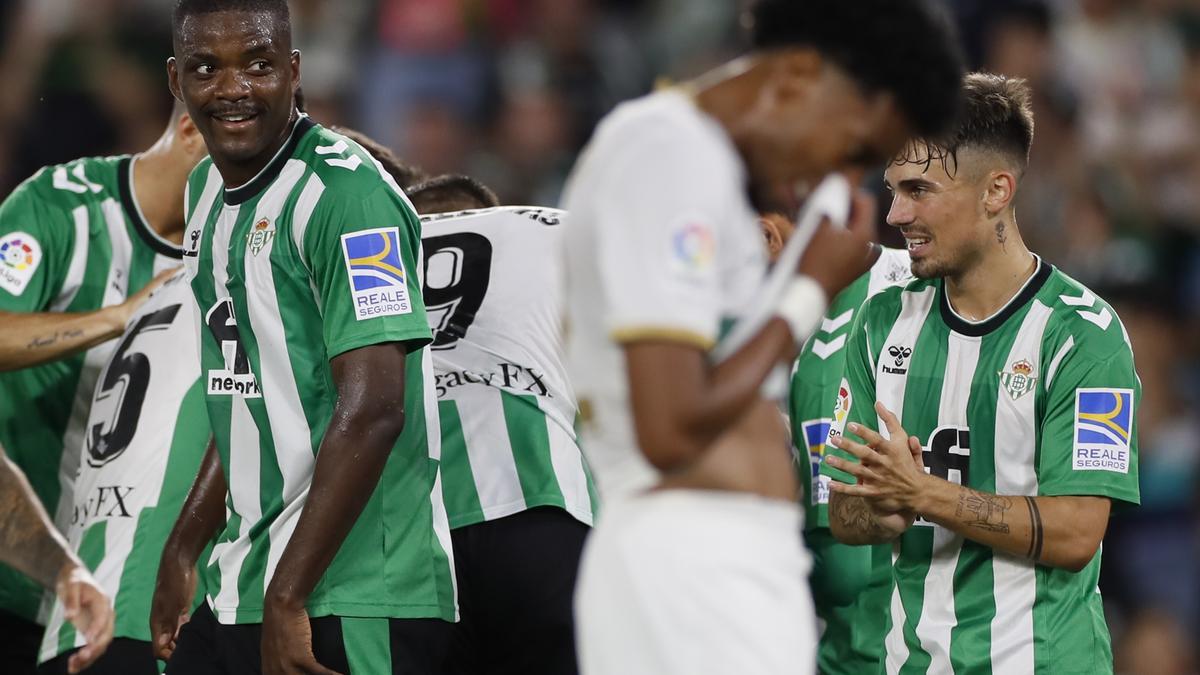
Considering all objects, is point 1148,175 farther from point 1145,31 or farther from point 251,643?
point 251,643

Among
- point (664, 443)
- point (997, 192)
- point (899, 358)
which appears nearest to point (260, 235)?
point (664, 443)

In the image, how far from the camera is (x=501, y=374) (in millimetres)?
5062

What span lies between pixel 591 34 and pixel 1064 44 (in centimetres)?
322

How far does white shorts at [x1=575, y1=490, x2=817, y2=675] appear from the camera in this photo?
3107mm

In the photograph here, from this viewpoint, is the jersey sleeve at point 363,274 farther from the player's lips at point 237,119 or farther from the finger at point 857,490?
the finger at point 857,490

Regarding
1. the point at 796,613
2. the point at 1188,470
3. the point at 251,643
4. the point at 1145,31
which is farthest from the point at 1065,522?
the point at 1145,31

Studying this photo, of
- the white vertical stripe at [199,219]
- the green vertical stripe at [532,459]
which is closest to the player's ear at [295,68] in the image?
the white vertical stripe at [199,219]

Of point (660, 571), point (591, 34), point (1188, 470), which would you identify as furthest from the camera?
point (591, 34)

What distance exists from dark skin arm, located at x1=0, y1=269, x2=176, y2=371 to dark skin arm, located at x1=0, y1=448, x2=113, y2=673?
915mm

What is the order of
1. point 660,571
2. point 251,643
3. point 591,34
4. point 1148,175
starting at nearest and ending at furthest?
point 660,571
point 251,643
point 1148,175
point 591,34

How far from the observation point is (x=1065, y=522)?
4.41m

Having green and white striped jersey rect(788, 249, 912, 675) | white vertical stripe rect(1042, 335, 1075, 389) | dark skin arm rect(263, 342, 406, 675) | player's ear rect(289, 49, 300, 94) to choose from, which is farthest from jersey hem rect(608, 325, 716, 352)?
green and white striped jersey rect(788, 249, 912, 675)

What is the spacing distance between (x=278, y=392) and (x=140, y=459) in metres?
1.21

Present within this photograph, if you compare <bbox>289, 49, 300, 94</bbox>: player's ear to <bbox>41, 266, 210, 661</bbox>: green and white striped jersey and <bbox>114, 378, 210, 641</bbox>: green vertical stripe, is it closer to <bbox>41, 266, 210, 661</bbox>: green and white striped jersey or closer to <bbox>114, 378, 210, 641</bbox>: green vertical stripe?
<bbox>41, 266, 210, 661</bbox>: green and white striped jersey
